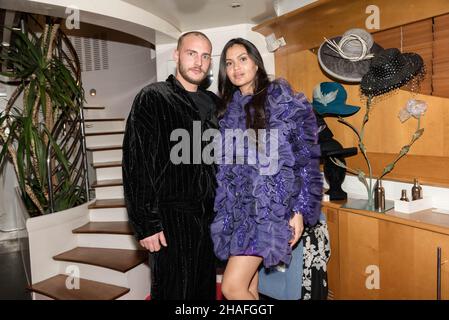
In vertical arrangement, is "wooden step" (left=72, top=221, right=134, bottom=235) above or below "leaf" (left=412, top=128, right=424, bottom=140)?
below

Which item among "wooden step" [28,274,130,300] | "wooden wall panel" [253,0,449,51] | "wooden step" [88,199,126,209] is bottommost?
"wooden step" [28,274,130,300]

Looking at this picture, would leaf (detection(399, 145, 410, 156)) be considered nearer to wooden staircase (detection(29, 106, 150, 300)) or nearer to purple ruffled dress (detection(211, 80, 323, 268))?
purple ruffled dress (detection(211, 80, 323, 268))

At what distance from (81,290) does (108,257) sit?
13.6 inches

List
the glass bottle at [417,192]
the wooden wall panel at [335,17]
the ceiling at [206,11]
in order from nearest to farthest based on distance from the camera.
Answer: the wooden wall panel at [335,17] → the glass bottle at [417,192] → the ceiling at [206,11]

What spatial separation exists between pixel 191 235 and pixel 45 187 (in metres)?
2.40

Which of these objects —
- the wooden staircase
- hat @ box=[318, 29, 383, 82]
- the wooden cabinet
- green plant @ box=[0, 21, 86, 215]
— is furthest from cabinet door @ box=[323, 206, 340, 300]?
green plant @ box=[0, 21, 86, 215]

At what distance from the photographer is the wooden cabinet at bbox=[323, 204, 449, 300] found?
2.12 m

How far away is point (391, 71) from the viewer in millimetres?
2461

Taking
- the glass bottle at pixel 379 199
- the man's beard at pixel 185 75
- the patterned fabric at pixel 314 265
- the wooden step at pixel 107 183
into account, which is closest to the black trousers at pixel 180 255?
the man's beard at pixel 185 75

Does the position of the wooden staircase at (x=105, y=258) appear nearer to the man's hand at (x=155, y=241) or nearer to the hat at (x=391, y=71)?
the man's hand at (x=155, y=241)

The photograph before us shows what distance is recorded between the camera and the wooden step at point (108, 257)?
3.05 m

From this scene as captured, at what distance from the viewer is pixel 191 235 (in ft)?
6.37

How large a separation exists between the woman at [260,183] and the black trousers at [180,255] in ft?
0.32
